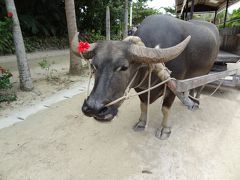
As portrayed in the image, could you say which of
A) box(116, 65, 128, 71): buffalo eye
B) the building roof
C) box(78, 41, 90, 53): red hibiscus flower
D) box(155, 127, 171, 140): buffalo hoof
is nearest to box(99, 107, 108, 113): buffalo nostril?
box(116, 65, 128, 71): buffalo eye

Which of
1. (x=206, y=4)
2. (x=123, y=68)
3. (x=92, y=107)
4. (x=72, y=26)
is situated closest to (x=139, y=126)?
(x=123, y=68)

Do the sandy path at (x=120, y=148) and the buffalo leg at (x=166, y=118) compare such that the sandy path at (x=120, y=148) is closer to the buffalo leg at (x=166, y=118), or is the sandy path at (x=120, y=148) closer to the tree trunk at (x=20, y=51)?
the buffalo leg at (x=166, y=118)

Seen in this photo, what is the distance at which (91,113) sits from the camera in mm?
1814

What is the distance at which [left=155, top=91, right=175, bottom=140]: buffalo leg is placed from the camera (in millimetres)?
3016

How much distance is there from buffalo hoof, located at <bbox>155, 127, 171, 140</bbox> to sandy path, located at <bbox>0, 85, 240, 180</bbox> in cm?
7

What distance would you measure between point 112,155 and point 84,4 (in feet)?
31.9

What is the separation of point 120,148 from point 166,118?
30.1 inches

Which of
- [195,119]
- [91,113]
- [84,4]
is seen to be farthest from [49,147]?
[84,4]

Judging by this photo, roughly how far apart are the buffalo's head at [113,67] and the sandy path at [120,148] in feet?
2.73

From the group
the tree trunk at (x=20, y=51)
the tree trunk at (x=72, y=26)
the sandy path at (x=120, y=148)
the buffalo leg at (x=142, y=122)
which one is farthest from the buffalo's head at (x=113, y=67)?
the tree trunk at (x=72, y=26)

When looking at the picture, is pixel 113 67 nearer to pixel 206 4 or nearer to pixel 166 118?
pixel 166 118

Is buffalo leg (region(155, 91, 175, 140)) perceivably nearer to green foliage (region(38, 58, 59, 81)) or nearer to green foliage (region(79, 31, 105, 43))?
green foliage (region(38, 58, 59, 81))

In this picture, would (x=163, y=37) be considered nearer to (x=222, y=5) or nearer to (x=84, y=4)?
(x=222, y=5)

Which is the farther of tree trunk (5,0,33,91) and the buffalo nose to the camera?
tree trunk (5,0,33,91)
